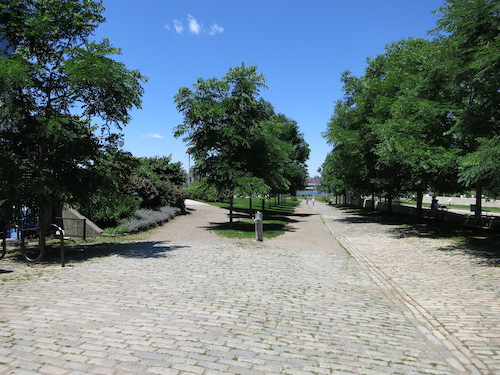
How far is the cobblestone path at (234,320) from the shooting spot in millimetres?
3754

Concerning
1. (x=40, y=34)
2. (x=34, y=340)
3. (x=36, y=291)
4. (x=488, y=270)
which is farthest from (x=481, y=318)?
(x=40, y=34)

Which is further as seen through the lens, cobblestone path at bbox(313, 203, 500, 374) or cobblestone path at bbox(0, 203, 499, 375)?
cobblestone path at bbox(313, 203, 500, 374)

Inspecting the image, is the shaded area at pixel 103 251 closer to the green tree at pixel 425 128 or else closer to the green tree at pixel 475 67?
the green tree at pixel 475 67

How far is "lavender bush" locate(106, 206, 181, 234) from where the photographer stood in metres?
15.5

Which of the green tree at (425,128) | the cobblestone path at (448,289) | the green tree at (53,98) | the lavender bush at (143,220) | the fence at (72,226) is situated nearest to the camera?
the cobblestone path at (448,289)

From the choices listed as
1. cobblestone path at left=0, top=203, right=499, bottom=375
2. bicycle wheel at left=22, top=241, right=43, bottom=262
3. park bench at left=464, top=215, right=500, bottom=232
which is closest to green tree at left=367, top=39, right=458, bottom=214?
park bench at left=464, top=215, right=500, bottom=232

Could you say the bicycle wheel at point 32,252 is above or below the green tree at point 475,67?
below

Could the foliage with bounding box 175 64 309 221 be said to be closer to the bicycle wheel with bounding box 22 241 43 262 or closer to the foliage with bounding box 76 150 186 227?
the foliage with bounding box 76 150 186 227

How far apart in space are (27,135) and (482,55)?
12763 millimetres

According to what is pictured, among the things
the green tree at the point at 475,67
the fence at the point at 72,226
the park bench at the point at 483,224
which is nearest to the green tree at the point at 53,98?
the fence at the point at 72,226

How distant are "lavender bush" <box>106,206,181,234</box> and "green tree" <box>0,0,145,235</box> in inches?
216

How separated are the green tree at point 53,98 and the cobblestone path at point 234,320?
94.0 inches

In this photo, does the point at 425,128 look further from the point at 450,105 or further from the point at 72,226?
the point at 72,226

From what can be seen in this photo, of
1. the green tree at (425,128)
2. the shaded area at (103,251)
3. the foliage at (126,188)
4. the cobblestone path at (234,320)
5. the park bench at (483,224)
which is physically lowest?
the shaded area at (103,251)
